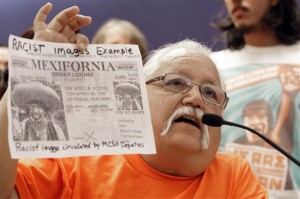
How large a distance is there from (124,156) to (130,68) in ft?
0.91

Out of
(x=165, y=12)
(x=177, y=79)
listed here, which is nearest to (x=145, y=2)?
(x=165, y=12)

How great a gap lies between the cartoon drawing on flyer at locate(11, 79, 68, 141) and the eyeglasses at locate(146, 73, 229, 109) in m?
0.37

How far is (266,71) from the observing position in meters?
2.16

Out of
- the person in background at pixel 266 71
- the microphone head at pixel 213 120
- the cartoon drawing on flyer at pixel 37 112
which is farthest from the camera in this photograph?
the person in background at pixel 266 71

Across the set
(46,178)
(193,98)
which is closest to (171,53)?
(193,98)

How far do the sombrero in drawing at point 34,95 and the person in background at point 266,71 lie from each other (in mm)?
1019

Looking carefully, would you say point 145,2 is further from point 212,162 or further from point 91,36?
point 212,162

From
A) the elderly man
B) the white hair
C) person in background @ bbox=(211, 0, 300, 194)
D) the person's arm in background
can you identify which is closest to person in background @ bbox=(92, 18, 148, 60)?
person in background @ bbox=(211, 0, 300, 194)

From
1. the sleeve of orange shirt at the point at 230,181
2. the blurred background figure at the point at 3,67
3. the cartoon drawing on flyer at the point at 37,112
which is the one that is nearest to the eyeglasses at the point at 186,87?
the sleeve of orange shirt at the point at 230,181

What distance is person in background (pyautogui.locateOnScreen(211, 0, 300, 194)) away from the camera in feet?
6.56

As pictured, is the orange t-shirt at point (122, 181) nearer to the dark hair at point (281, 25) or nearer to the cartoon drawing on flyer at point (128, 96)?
the cartoon drawing on flyer at point (128, 96)

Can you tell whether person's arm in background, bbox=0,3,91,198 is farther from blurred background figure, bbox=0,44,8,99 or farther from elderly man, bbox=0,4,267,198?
blurred background figure, bbox=0,44,8,99

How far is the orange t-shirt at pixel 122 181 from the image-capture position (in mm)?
1293

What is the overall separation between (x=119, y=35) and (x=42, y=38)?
1300mm
